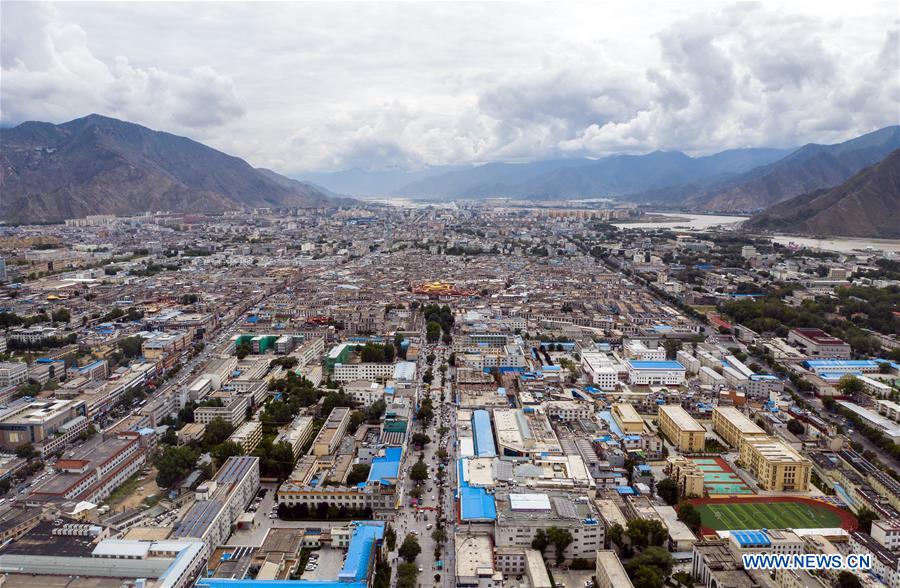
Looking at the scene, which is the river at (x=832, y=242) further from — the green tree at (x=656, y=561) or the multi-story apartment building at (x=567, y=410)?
the green tree at (x=656, y=561)

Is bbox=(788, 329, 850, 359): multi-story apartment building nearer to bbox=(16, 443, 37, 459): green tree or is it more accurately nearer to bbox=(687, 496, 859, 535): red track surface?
bbox=(687, 496, 859, 535): red track surface

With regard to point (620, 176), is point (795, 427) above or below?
below

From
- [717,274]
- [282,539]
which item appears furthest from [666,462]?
[717,274]

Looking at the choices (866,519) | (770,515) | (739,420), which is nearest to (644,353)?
(739,420)

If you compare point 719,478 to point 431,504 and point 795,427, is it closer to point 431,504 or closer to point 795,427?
point 795,427

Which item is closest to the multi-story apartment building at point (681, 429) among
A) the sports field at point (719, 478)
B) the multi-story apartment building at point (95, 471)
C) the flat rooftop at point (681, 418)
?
the flat rooftop at point (681, 418)

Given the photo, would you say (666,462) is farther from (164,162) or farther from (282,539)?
(164,162)
